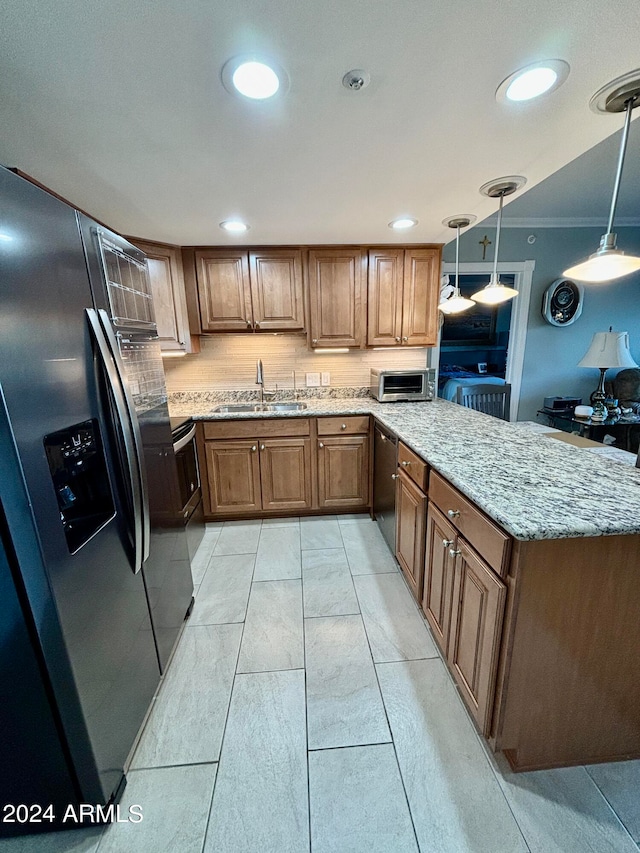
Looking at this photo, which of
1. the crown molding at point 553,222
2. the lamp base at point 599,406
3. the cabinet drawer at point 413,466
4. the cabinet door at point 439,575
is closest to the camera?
the cabinet door at point 439,575

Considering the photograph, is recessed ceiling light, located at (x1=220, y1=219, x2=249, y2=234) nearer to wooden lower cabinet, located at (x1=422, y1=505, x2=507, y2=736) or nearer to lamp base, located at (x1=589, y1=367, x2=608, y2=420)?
wooden lower cabinet, located at (x1=422, y1=505, x2=507, y2=736)

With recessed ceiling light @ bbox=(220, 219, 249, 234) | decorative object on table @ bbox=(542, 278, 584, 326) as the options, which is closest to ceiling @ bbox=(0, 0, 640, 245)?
recessed ceiling light @ bbox=(220, 219, 249, 234)

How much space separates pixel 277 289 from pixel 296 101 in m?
1.63

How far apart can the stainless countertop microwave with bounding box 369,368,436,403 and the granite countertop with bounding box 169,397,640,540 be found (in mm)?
576

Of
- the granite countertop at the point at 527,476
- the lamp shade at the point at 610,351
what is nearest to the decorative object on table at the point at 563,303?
the lamp shade at the point at 610,351

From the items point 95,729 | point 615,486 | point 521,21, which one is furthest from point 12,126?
point 615,486

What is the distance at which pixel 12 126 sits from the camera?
1185 millimetres

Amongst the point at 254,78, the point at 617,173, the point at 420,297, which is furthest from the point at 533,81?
the point at 420,297

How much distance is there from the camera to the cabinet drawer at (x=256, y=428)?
8.59ft

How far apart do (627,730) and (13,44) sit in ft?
9.18

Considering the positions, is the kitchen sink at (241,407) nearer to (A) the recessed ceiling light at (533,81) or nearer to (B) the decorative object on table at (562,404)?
(A) the recessed ceiling light at (533,81)

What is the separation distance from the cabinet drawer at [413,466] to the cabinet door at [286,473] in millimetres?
945

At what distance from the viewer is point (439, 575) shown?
1471 mm

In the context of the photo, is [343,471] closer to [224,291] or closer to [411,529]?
[411,529]
